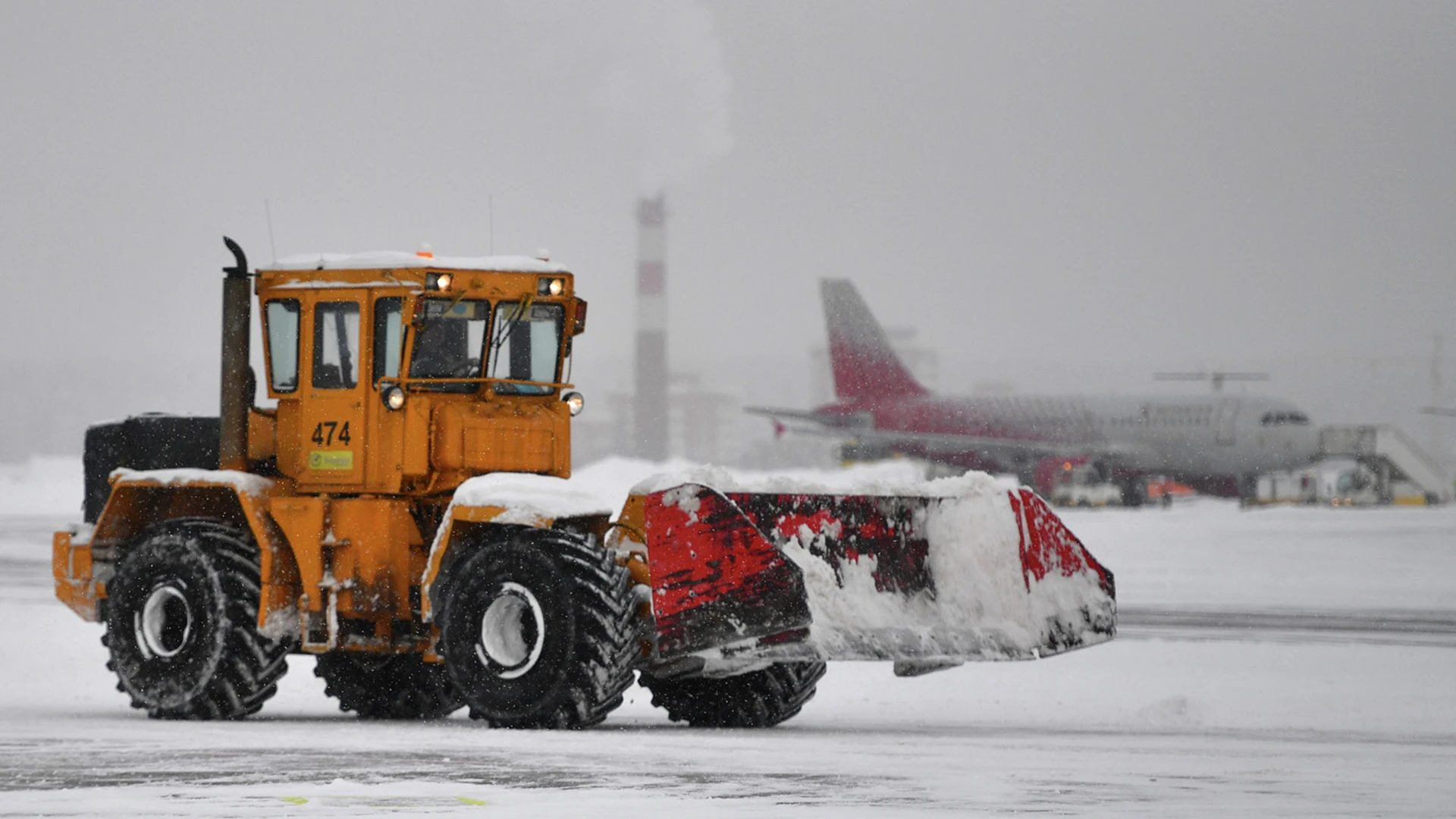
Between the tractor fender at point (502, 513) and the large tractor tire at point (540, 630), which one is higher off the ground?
the tractor fender at point (502, 513)

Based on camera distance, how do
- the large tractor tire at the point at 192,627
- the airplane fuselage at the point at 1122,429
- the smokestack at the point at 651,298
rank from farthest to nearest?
the smokestack at the point at 651,298
the airplane fuselage at the point at 1122,429
the large tractor tire at the point at 192,627

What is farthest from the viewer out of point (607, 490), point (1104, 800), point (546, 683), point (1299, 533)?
point (607, 490)

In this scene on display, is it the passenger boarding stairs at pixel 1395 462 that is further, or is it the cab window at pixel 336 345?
the passenger boarding stairs at pixel 1395 462

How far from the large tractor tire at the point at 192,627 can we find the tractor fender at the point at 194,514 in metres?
0.19

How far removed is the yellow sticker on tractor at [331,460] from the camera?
1184cm

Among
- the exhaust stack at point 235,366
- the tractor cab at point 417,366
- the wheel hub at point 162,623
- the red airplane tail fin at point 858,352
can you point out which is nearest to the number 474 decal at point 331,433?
the tractor cab at point 417,366

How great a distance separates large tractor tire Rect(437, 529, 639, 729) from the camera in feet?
33.9

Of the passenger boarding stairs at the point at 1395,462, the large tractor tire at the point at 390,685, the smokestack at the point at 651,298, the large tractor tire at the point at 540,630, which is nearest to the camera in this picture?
the large tractor tire at the point at 540,630

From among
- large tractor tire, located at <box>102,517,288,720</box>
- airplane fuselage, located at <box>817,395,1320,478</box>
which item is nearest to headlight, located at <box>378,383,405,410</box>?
large tractor tire, located at <box>102,517,288,720</box>

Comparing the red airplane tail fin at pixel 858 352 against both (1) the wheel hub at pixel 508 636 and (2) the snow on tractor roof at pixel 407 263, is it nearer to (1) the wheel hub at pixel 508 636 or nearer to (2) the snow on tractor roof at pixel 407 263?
(2) the snow on tractor roof at pixel 407 263

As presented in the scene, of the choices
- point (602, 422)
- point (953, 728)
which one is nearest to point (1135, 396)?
point (953, 728)

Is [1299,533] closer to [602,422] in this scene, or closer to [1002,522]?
[1002,522]

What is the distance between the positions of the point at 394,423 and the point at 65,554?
2830 millimetres

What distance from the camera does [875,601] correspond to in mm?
10703
